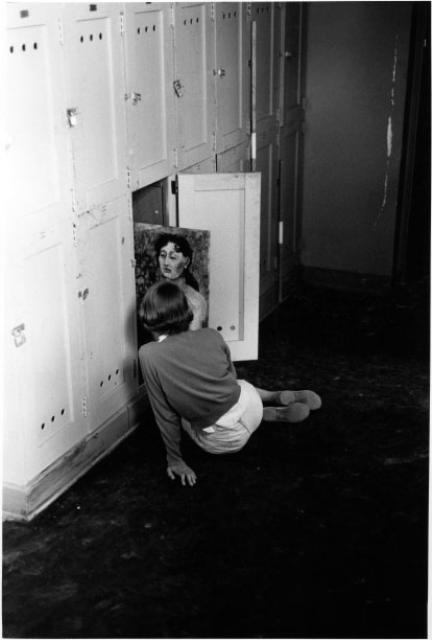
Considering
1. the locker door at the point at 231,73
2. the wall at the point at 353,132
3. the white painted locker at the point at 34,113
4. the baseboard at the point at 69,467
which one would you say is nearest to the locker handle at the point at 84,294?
the white painted locker at the point at 34,113

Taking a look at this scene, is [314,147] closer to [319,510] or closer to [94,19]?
[94,19]

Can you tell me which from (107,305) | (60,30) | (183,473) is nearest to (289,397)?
(183,473)

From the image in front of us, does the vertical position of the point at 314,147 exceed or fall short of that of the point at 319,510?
it exceeds it

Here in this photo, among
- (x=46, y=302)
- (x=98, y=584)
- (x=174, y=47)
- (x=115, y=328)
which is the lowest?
(x=98, y=584)

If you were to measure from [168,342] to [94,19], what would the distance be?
4.52ft

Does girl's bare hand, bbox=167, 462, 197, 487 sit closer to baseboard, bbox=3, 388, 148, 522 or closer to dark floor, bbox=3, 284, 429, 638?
dark floor, bbox=3, 284, 429, 638

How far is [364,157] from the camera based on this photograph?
594 cm

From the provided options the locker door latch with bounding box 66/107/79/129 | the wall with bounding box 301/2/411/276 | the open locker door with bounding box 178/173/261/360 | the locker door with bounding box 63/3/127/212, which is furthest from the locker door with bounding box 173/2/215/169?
the wall with bounding box 301/2/411/276

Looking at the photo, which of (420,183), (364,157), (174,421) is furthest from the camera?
(420,183)

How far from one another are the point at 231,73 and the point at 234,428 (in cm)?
217

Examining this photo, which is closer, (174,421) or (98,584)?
(98,584)

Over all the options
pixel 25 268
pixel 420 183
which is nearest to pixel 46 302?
pixel 25 268

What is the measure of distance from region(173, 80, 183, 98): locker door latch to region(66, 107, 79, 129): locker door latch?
0.94 m

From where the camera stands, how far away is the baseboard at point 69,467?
3.44m
